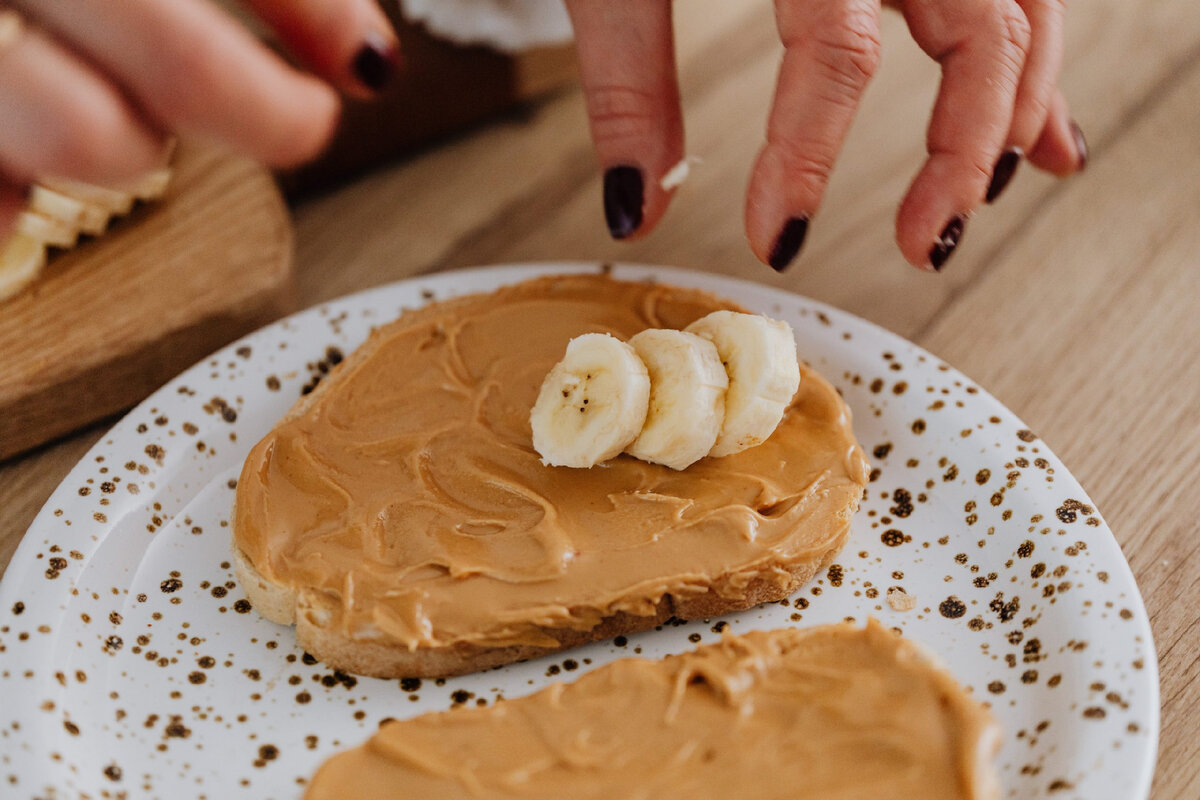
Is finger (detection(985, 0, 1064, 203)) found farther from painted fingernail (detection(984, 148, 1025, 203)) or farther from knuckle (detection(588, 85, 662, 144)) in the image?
knuckle (detection(588, 85, 662, 144))

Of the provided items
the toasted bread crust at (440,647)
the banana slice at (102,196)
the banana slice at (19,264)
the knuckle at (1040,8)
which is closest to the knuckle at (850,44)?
the knuckle at (1040,8)

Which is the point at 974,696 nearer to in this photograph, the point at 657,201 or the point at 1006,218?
the point at 657,201

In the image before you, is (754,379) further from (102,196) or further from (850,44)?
(102,196)

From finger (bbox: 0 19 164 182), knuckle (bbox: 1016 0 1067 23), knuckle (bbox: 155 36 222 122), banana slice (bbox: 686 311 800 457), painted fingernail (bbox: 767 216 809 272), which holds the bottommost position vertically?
banana slice (bbox: 686 311 800 457)

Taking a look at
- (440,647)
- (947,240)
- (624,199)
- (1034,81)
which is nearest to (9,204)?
(440,647)

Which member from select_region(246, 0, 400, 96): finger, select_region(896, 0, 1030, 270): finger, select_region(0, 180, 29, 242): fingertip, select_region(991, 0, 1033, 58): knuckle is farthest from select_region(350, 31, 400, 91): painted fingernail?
select_region(991, 0, 1033, 58): knuckle

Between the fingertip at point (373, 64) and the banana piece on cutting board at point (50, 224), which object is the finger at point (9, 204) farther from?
the banana piece on cutting board at point (50, 224)
